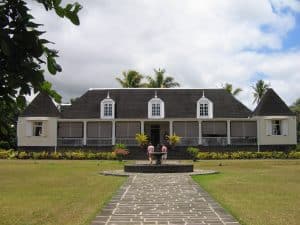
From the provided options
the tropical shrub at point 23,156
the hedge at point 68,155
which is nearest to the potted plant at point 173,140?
the hedge at point 68,155

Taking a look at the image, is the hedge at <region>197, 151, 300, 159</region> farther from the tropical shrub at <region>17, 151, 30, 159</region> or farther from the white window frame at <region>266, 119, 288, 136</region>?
the tropical shrub at <region>17, 151, 30, 159</region>

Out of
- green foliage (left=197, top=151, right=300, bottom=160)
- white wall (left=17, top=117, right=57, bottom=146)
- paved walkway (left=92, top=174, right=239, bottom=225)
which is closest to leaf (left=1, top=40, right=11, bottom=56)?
paved walkway (left=92, top=174, right=239, bottom=225)

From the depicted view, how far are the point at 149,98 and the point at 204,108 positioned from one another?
16.5 ft

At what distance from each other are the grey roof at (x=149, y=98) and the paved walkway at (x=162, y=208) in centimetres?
2803

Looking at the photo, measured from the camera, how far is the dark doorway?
1746 inches

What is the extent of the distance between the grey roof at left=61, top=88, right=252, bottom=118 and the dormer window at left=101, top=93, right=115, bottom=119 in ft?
1.41

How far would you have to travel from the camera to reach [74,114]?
1703 inches

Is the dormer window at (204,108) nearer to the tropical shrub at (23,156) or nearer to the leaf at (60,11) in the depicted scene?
the tropical shrub at (23,156)

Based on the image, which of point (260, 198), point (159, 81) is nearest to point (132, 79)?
point (159, 81)

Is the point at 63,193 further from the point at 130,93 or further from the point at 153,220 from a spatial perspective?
the point at 130,93

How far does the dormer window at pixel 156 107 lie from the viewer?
43156 mm

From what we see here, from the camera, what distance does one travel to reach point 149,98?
4441 cm

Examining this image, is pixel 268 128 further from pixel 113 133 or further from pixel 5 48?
pixel 5 48

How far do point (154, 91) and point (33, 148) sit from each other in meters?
12.0
